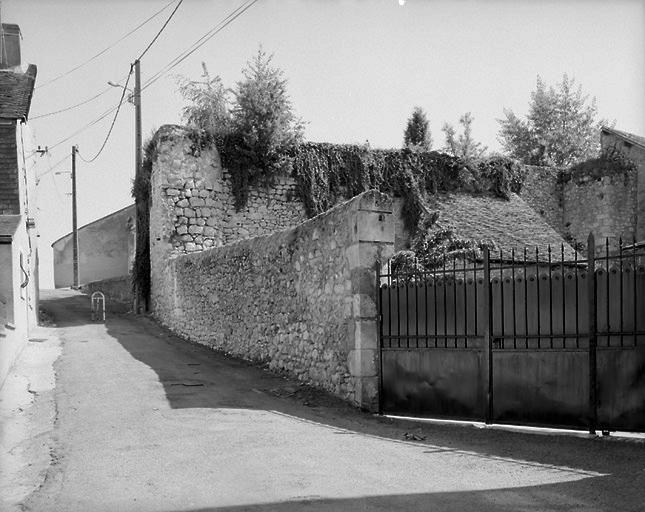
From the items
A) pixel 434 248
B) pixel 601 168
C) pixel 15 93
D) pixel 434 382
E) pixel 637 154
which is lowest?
pixel 434 382

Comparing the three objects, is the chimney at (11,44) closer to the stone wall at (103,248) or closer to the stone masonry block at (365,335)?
the stone masonry block at (365,335)

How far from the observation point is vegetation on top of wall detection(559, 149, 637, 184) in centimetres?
2384

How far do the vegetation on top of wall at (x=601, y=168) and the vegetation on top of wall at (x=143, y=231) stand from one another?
611 inches

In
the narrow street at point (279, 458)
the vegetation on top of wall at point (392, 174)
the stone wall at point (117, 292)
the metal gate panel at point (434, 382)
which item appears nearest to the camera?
the narrow street at point (279, 458)

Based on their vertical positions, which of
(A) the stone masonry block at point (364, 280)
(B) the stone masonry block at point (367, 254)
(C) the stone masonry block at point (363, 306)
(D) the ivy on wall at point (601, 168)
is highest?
(D) the ivy on wall at point (601, 168)

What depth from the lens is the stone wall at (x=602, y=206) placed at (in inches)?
936

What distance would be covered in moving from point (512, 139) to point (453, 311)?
31.9m

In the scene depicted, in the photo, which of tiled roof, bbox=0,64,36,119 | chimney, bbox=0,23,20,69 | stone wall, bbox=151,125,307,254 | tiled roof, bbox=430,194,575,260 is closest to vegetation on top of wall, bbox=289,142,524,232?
tiled roof, bbox=430,194,575,260

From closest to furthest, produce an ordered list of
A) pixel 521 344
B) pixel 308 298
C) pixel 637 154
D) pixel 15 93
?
pixel 521 344, pixel 308 298, pixel 15 93, pixel 637 154

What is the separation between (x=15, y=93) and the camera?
14.7m

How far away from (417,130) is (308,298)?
26412 mm

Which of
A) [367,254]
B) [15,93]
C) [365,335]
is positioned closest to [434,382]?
[365,335]

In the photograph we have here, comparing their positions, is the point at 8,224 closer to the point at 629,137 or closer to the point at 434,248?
the point at 434,248

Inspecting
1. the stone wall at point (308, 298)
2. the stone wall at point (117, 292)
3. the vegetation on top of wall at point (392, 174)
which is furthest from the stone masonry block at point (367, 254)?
the stone wall at point (117, 292)
